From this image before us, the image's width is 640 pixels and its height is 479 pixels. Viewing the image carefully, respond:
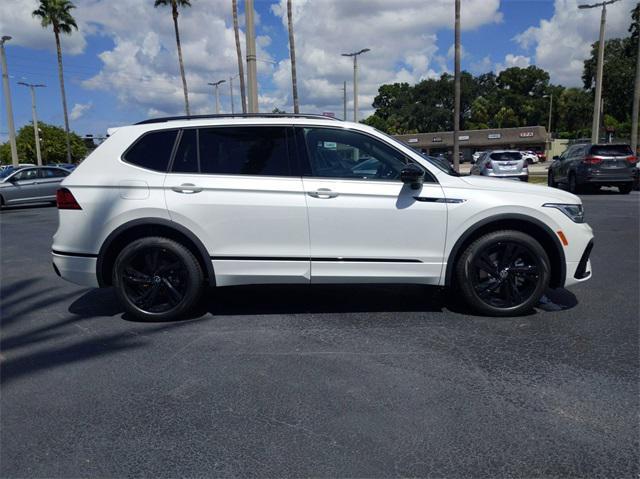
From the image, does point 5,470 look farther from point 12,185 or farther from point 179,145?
point 12,185

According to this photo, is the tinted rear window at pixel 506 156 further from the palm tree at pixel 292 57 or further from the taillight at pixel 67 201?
the taillight at pixel 67 201

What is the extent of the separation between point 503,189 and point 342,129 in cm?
157

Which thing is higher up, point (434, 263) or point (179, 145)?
point (179, 145)

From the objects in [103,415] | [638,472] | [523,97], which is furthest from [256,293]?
[523,97]

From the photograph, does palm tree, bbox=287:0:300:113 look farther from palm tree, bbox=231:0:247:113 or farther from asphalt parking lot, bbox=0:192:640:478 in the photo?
asphalt parking lot, bbox=0:192:640:478

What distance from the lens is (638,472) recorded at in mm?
2475

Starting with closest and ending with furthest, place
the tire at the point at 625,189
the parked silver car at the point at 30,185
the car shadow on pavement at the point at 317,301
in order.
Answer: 1. the car shadow on pavement at the point at 317,301
2. the tire at the point at 625,189
3. the parked silver car at the point at 30,185

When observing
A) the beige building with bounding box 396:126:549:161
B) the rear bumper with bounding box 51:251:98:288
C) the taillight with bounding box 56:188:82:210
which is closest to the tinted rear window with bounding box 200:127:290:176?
the taillight with bounding box 56:188:82:210

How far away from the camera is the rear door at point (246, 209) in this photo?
4512 mm

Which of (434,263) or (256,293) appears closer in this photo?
(434,263)

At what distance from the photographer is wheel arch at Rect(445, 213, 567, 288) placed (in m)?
4.55

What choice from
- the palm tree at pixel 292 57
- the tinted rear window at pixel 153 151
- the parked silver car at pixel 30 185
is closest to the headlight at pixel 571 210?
the tinted rear window at pixel 153 151

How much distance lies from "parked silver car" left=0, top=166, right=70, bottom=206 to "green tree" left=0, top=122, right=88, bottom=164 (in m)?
59.0

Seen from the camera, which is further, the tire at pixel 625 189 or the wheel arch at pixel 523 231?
the tire at pixel 625 189
